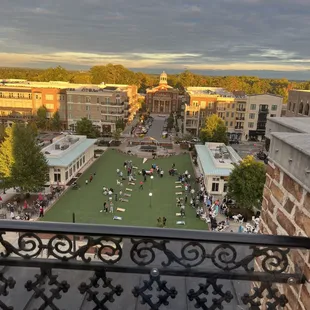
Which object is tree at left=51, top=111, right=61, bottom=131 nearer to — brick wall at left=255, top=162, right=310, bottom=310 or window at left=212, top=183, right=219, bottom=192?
window at left=212, top=183, right=219, bottom=192

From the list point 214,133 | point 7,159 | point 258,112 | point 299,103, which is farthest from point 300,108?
point 7,159

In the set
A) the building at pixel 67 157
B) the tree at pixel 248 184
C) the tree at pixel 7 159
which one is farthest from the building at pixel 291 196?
the building at pixel 67 157

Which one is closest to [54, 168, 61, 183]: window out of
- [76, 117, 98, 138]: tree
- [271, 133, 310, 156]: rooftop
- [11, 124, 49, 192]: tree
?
[11, 124, 49, 192]: tree

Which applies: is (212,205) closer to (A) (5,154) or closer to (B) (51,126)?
(A) (5,154)

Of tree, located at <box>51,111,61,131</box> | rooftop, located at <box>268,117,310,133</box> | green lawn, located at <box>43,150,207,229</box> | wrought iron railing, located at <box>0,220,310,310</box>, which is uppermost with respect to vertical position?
rooftop, located at <box>268,117,310,133</box>

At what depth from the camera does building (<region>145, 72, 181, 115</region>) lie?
73562 mm

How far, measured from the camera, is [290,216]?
205 centimetres

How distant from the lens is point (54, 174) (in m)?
23.7

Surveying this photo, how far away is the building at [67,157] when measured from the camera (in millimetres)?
23641

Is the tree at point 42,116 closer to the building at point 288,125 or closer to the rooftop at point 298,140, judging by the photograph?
the building at point 288,125

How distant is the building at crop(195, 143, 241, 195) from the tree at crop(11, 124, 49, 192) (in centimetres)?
1141

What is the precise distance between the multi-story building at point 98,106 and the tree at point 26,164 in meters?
21.9

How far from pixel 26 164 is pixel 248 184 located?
13.9m

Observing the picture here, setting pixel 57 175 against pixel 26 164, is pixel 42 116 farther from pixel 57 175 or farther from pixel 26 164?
pixel 26 164
